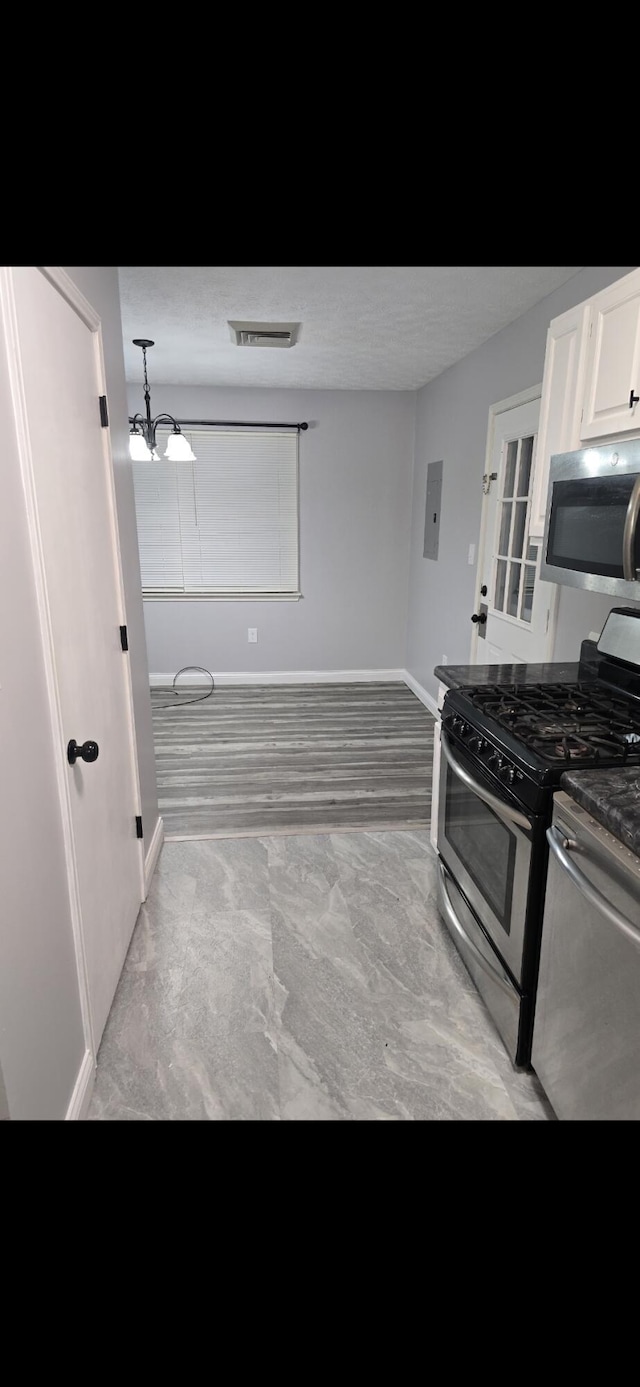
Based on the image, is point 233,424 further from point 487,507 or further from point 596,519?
point 596,519

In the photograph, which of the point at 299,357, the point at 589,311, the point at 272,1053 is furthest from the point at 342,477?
the point at 272,1053

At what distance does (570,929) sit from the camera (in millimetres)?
1369

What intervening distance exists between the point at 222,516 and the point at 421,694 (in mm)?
2111

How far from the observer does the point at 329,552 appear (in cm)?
529

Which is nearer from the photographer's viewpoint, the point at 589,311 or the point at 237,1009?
the point at 589,311

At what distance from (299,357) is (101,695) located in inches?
116

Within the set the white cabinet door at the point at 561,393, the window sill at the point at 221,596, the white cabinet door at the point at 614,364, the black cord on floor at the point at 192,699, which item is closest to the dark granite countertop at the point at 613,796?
the white cabinet door at the point at 614,364

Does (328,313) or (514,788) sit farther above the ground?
(328,313)

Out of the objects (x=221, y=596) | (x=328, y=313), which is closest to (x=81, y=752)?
(x=328, y=313)

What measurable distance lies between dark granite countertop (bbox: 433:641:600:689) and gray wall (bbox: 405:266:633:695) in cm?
22

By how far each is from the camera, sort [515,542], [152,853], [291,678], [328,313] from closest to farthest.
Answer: [152,853] < [328,313] < [515,542] < [291,678]

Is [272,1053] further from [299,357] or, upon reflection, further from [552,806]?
[299,357]

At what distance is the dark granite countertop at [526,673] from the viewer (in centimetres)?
221

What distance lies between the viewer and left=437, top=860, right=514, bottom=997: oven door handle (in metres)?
1.69
